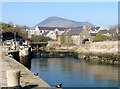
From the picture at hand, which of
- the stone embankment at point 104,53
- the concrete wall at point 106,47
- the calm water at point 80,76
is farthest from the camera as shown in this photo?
the concrete wall at point 106,47

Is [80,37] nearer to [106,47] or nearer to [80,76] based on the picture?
[106,47]

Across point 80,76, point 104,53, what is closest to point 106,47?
point 104,53

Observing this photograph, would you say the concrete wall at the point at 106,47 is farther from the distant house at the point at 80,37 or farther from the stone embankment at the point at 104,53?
the distant house at the point at 80,37

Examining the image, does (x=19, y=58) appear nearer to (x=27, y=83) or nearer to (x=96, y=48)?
(x=96, y=48)

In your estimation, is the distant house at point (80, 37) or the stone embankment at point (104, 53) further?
the distant house at point (80, 37)

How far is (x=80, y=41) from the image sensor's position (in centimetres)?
6425

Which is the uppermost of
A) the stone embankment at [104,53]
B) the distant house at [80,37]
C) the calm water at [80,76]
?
the distant house at [80,37]

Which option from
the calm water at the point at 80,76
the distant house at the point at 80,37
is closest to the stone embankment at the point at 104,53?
the calm water at the point at 80,76

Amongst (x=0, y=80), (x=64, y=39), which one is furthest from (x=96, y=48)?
(x=0, y=80)

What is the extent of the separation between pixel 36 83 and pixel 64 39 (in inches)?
2245

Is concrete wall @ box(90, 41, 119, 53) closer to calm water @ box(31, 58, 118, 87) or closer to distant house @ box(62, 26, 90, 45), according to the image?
distant house @ box(62, 26, 90, 45)

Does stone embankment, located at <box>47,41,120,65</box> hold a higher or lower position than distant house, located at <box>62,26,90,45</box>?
lower

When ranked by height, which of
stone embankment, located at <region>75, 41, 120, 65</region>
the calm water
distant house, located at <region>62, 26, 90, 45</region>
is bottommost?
the calm water

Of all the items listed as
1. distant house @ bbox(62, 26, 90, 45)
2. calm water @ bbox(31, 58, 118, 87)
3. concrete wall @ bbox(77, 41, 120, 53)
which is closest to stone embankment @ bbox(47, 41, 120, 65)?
concrete wall @ bbox(77, 41, 120, 53)
